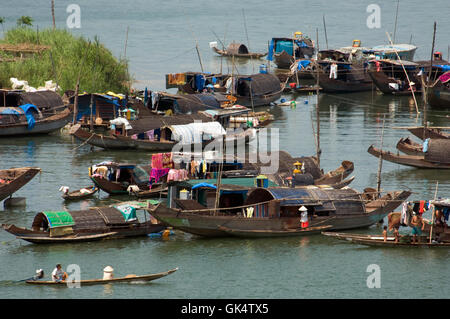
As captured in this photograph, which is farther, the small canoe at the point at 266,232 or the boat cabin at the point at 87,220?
the small canoe at the point at 266,232

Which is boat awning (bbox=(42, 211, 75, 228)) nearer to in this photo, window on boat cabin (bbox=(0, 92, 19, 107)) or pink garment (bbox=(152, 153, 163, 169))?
pink garment (bbox=(152, 153, 163, 169))

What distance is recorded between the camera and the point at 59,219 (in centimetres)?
2473

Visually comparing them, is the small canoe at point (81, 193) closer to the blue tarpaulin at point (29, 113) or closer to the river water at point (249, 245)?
the river water at point (249, 245)

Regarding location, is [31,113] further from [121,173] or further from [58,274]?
[58,274]

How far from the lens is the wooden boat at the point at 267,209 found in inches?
997

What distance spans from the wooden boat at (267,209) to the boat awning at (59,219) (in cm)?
246

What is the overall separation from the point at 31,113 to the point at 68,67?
24.0 ft

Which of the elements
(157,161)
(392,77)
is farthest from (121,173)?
(392,77)

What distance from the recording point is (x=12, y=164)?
3628 centimetres

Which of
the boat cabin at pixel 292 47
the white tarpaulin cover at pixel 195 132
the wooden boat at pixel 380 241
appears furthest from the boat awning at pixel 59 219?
the boat cabin at pixel 292 47

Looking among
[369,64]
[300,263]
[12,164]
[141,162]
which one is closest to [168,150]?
[141,162]

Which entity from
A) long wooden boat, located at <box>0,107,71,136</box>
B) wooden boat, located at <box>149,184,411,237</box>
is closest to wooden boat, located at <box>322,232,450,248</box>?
wooden boat, located at <box>149,184,411,237</box>

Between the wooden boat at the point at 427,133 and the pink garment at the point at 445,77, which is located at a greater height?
the pink garment at the point at 445,77

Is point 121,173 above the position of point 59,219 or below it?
above
